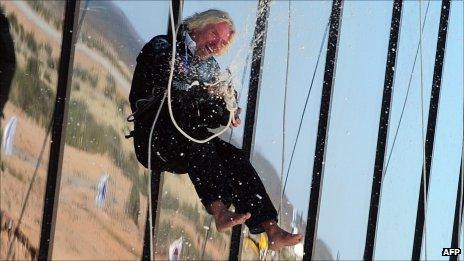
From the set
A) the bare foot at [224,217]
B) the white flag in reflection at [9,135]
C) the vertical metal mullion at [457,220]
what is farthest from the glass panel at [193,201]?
the vertical metal mullion at [457,220]

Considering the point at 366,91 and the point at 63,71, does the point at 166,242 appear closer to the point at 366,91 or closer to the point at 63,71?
the point at 63,71

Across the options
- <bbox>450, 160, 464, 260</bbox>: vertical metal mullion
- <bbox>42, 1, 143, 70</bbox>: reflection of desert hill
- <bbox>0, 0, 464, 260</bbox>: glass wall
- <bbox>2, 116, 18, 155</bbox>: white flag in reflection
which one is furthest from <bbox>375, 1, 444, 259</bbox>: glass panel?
<bbox>2, 116, 18, 155</bbox>: white flag in reflection

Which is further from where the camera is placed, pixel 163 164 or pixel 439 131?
pixel 439 131

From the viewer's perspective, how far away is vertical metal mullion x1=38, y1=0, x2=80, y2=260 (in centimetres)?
370

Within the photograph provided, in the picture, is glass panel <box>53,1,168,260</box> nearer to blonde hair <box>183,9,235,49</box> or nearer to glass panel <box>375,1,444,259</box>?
blonde hair <box>183,9,235,49</box>

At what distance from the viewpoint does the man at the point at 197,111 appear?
3.27 metres

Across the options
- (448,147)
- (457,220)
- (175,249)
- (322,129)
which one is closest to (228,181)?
(175,249)

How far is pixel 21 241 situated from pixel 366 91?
216cm

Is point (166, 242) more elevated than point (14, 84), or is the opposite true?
point (14, 84)

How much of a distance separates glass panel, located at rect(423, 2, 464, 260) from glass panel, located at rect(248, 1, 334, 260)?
106cm

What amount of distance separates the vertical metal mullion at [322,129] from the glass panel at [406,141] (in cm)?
56

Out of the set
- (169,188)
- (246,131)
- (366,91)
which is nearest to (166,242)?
(169,188)

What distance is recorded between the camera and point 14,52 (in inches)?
140

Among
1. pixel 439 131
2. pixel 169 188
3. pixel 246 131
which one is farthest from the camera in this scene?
pixel 439 131
